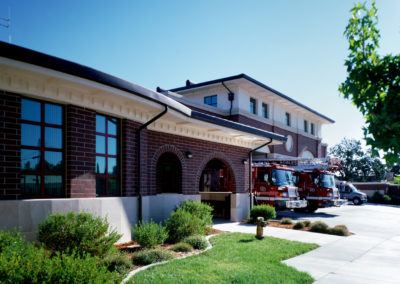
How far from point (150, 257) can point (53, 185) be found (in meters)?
2.72

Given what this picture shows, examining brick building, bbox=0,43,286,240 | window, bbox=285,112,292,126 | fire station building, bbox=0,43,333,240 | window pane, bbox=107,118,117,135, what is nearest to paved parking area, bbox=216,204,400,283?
fire station building, bbox=0,43,333,240

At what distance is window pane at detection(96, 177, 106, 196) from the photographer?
965 cm

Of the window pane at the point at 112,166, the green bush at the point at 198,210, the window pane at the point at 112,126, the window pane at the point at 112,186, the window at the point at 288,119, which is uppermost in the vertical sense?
the window at the point at 288,119

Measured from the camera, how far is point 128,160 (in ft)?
34.8

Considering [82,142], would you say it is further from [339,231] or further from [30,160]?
[339,231]

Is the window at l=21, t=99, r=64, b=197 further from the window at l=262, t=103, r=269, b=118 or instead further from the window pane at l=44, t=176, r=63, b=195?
the window at l=262, t=103, r=269, b=118

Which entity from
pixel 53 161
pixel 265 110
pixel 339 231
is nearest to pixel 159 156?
pixel 53 161

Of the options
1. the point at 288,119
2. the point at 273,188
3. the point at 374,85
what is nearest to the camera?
the point at 374,85

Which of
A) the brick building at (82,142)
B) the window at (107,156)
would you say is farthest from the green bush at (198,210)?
the window at (107,156)

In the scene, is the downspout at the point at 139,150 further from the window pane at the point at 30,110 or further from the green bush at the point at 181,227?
the window pane at the point at 30,110

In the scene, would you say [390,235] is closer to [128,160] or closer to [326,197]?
[326,197]

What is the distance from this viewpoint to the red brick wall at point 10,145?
7492 mm

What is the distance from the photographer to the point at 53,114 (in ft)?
28.1

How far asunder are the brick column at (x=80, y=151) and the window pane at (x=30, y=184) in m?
0.73
